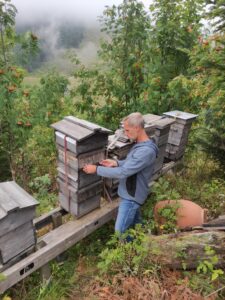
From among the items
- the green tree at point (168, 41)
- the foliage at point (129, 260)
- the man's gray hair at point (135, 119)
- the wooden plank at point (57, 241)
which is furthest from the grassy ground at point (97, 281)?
the green tree at point (168, 41)

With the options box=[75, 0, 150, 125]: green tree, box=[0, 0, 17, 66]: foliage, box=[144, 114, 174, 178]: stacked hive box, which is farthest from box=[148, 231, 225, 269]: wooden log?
box=[0, 0, 17, 66]: foliage

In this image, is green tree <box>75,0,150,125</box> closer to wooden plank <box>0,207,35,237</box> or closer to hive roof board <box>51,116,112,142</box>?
hive roof board <box>51,116,112,142</box>

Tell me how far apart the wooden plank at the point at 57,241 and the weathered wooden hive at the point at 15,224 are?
0.14m

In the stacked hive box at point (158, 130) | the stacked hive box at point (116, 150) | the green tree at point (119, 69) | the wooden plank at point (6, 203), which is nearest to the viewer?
the wooden plank at point (6, 203)

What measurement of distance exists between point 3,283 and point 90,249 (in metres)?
1.60

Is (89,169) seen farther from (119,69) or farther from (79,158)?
(119,69)

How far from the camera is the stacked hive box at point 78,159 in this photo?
3883 millimetres

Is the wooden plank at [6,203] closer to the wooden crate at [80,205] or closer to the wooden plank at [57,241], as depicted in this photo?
the wooden plank at [57,241]

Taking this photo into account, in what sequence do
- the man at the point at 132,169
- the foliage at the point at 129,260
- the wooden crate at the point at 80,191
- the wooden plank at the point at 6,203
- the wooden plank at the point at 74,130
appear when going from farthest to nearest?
the wooden crate at the point at 80,191
the man at the point at 132,169
the wooden plank at the point at 74,130
the foliage at the point at 129,260
the wooden plank at the point at 6,203

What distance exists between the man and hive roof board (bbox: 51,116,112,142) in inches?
17.8

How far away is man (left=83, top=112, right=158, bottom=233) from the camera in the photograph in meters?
4.01

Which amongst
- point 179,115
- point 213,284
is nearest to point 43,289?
point 213,284

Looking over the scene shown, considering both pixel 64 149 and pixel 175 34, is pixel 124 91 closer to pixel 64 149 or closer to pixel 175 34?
pixel 175 34

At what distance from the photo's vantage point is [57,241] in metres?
3.87
